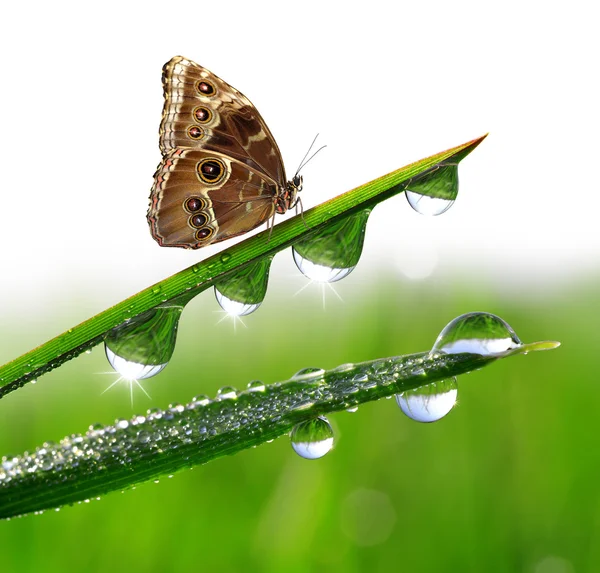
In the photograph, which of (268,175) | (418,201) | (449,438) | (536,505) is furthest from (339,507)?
(418,201)

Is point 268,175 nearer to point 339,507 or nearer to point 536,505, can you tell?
point 339,507

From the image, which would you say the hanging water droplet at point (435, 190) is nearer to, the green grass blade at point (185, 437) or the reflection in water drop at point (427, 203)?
the reflection in water drop at point (427, 203)

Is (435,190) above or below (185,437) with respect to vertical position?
above

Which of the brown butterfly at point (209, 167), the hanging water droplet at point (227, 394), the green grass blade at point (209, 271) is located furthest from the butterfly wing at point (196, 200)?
the hanging water droplet at point (227, 394)

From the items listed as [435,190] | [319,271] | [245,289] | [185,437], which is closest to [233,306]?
[245,289]

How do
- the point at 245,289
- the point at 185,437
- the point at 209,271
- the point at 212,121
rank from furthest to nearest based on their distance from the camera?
1. the point at 212,121
2. the point at 245,289
3. the point at 209,271
4. the point at 185,437

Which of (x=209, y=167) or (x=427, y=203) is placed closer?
(x=427, y=203)

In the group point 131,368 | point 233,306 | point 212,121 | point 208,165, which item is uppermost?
point 212,121

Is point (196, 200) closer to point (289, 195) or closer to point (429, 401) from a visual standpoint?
point (289, 195)
